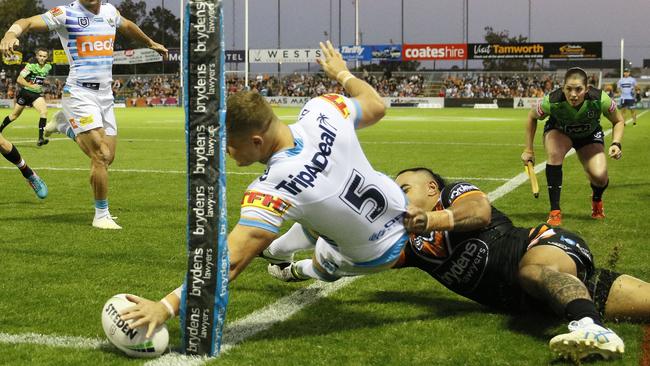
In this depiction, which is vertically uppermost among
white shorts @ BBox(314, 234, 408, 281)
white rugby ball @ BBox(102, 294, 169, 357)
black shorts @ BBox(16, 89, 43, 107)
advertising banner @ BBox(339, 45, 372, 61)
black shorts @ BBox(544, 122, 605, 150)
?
advertising banner @ BBox(339, 45, 372, 61)

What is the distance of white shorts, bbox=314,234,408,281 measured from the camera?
172 inches

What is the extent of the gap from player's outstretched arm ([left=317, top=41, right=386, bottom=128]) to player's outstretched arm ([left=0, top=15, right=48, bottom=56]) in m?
3.52

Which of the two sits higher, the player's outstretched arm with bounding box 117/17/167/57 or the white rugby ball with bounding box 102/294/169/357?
the player's outstretched arm with bounding box 117/17/167/57

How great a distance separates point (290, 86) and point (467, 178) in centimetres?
6432

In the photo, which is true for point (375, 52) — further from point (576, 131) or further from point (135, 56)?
point (576, 131)

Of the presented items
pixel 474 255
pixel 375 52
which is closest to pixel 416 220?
pixel 474 255

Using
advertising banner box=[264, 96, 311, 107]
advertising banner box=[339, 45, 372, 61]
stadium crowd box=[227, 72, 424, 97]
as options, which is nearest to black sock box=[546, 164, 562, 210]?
advertising banner box=[264, 96, 311, 107]

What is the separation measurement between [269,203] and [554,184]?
5.83 metres

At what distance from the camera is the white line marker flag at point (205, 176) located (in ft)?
12.0

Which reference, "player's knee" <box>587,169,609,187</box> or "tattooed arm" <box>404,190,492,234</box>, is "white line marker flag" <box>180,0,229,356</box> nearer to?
"tattooed arm" <box>404,190,492,234</box>

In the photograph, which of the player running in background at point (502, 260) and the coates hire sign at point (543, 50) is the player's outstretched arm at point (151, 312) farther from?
the coates hire sign at point (543, 50)

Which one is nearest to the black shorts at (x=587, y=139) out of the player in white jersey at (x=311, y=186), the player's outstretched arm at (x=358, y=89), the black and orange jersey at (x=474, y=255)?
the black and orange jersey at (x=474, y=255)

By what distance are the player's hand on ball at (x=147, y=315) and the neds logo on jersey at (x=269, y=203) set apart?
0.68 metres

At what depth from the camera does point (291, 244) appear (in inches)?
213
